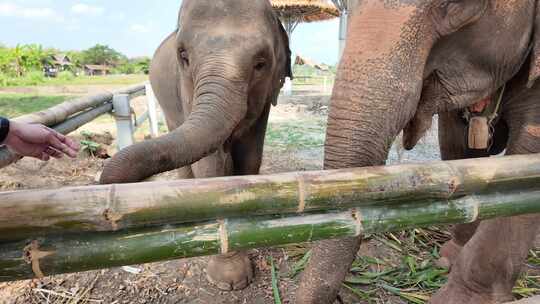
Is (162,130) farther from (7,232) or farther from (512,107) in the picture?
(7,232)

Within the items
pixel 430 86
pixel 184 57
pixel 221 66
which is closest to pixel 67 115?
pixel 184 57

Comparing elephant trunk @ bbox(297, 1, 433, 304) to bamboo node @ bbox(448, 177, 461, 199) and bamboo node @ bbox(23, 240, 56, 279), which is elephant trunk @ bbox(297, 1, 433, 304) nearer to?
bamboo node @ bbox(448, 177, 461, 199)

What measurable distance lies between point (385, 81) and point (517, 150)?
0.87 metres

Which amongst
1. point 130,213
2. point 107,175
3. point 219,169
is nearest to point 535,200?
point 130,213

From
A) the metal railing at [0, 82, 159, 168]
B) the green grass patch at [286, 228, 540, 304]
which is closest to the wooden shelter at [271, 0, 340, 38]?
the metal railing at [0, 82, 159, 168]

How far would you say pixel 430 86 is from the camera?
1.82m

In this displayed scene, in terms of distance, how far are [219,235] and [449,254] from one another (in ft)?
7.52

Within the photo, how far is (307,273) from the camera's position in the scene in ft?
5.77

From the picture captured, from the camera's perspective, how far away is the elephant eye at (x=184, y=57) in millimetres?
2625

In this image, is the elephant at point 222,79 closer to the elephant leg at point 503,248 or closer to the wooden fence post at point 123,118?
the elephant leg at point 503,248

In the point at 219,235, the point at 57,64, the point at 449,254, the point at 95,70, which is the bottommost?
the point at 449,254

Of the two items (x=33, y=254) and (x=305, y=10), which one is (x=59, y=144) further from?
(x=305, y=10)

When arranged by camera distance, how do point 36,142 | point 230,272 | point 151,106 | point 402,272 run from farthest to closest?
point 151,106 < point 402,272 < point 230,272 < point 36,142

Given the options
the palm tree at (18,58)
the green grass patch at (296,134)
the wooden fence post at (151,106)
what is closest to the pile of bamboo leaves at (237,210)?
the green grass patch at (296,134)
